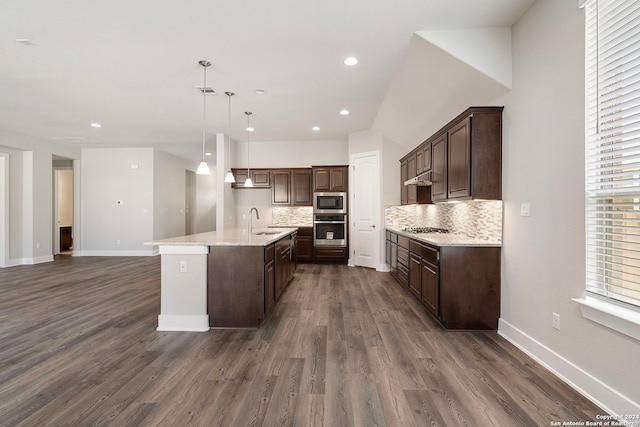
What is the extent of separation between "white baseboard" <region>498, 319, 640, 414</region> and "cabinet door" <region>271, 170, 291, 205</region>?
5046 millimetres

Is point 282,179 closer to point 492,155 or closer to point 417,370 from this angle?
point 492,155

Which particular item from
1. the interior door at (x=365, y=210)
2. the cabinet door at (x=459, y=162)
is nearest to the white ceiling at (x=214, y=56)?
the cabinet door at (x=459, y=162)

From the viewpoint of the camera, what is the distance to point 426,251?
3.34 m

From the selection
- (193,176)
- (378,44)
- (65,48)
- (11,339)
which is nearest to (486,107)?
(378,44)

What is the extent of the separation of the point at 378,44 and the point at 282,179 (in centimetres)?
419

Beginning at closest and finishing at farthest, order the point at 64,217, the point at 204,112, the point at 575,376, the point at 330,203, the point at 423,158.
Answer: the point at 575,376 < the point at 423,158 < the point at 204,112 < the point at 330,203 < the point at 64,217

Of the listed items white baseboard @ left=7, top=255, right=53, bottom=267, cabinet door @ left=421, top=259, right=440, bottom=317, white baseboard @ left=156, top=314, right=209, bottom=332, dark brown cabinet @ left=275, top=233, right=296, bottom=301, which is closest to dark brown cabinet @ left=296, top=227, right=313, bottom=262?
dark brown cabinet @ left=275, top=233, right=296, bottom=301

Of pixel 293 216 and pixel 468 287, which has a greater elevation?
pixel 293 216

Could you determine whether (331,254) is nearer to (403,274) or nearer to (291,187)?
(291,187)

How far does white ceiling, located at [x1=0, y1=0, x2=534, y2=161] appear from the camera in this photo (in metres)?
2.45

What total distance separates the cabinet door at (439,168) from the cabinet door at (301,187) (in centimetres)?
328

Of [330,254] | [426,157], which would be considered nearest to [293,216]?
[330,254]

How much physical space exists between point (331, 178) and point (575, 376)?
512 cm

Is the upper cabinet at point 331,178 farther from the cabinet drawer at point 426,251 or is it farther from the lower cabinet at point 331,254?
the cabinet drawer at point 426,251
